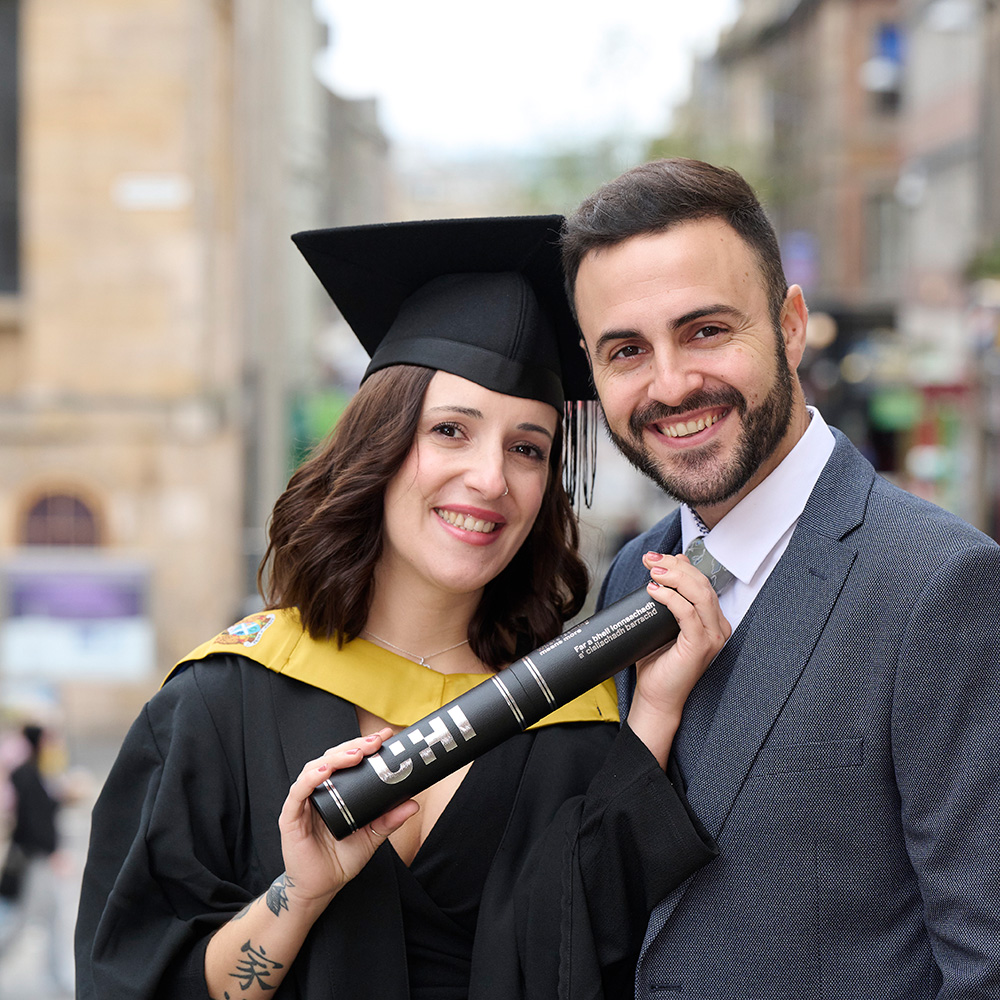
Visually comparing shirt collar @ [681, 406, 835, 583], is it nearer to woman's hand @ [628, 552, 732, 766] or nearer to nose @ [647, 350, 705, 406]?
woman's hand @ [628, 552, 732, 766]

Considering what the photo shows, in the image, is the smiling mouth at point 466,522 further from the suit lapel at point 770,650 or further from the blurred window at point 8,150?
the blurred window at point 8,150

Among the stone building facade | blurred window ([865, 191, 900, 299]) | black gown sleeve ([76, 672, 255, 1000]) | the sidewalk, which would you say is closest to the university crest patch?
black gown sleeve ([76, 672, 255, 1000])

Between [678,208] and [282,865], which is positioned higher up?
[678,208]

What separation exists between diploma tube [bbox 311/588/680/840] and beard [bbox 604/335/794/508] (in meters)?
0.20

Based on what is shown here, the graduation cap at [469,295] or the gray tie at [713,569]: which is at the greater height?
the graduation cap at [469,295]

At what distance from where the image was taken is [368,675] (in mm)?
2502

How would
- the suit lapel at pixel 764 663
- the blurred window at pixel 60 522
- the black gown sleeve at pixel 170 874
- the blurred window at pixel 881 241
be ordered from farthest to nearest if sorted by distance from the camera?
the blurred window at pixel 881 241 < the blurred window at pixel 60 522 < the black gown sleeve at pixel 170 874 < the suit lapel at pixel 764 663

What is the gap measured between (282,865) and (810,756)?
985 millimetres

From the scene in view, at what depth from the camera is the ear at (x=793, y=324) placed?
219 centimetres

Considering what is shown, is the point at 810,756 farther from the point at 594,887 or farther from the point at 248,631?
the point at 248,631

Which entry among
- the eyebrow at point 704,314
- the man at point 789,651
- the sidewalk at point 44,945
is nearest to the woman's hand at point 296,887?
the man at point 789,651

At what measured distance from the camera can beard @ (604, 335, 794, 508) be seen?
2098mm

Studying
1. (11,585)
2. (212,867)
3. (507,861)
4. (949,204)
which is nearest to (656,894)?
(507,861)

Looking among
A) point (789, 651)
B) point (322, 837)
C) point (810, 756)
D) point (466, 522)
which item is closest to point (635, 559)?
point (466, 522)
